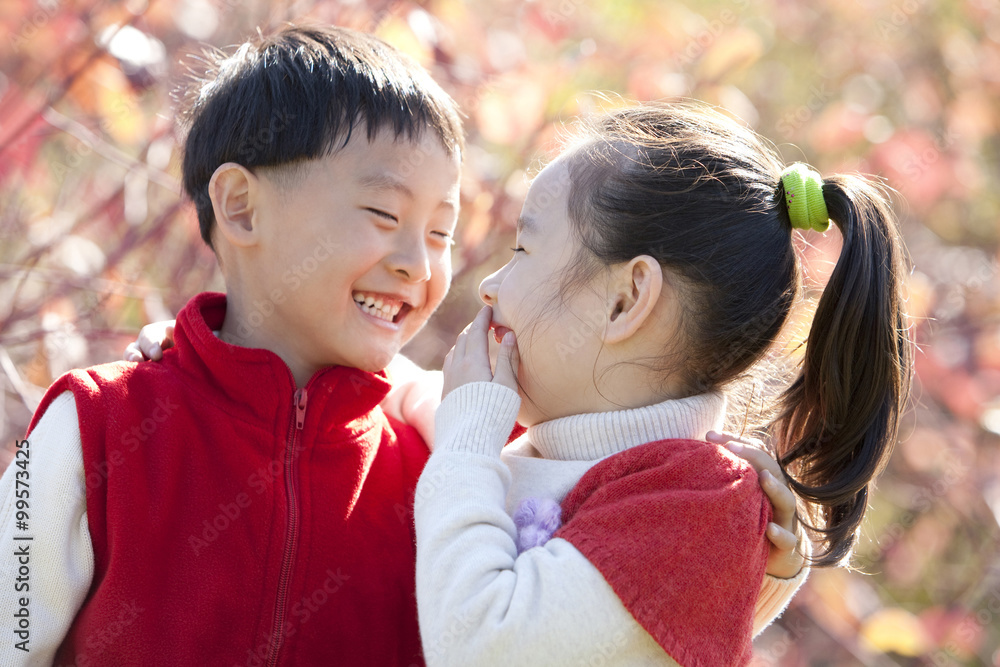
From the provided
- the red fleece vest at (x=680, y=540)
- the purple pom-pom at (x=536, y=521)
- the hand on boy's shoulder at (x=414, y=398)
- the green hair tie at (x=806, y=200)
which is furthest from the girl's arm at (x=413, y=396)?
the green hair tie at (x=806, y=200)

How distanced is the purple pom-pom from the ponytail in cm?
49

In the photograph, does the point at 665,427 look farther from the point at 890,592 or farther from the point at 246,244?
the point at 890,592

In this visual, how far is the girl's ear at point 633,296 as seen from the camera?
166cm

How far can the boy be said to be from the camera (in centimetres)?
157

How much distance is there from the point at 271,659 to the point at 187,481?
1.21ft

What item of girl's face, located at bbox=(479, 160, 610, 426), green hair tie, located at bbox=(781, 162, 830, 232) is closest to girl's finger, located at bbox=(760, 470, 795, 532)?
girl's face, located at bbox=(479, 160, 610, 426)

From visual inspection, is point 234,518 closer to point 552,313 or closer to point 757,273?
point 552,313

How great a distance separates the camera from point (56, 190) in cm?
339

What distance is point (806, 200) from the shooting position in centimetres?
172

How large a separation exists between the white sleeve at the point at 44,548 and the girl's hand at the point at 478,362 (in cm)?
Answer: 69

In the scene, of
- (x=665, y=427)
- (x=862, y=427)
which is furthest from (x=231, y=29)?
(x=862, y=427)

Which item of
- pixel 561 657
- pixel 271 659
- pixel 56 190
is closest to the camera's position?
pixel 561 657

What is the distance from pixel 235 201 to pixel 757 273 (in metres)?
1.09

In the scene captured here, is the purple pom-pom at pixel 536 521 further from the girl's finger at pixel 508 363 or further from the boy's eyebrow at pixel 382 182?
the boy's eyebrow at pixel 382 182
